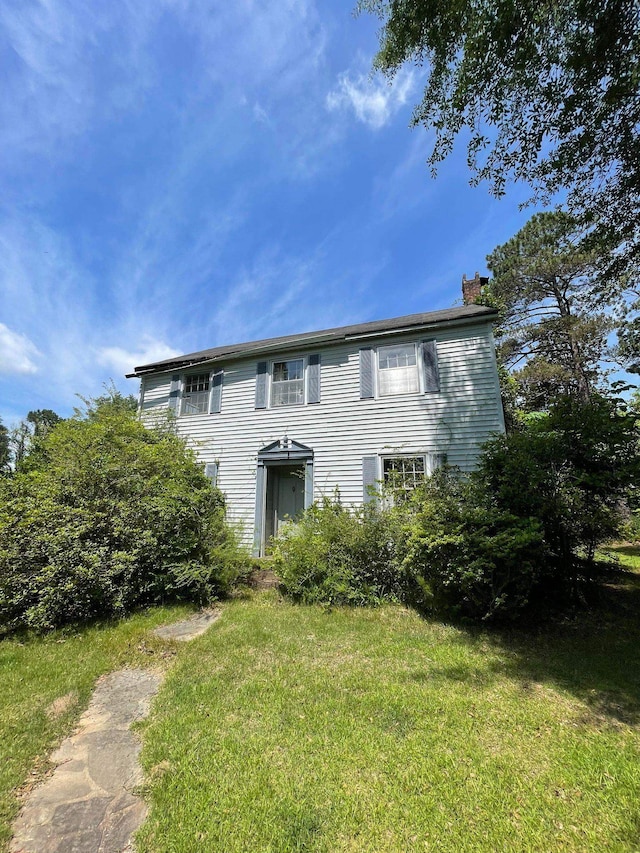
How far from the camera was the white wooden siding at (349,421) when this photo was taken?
27.8 ft

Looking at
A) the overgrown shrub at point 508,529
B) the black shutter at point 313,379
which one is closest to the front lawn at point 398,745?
the overgrown shrub at point 508,529

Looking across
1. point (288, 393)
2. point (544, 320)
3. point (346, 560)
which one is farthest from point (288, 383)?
point (544, 320)

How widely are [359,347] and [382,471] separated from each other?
11.1 feet

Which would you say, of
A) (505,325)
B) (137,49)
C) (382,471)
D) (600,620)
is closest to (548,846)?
(600,620)

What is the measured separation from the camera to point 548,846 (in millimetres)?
1858

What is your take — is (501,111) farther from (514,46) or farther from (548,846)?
(548,846)

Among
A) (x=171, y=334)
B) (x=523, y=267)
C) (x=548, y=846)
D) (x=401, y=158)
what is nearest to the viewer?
(x=548, y=846)

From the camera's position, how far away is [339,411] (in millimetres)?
9539

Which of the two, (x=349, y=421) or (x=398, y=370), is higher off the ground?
(x=398, y=370)

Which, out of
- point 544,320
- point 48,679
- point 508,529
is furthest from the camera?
point 544,320

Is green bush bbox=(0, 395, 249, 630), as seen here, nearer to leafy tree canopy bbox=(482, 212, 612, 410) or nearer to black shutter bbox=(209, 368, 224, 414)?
black shutter bbox=(209, 368, 224, 414)

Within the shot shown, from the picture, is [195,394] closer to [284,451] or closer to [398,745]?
[284,451]

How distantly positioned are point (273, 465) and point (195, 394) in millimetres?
3691

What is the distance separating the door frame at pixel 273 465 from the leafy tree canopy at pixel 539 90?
6675 mm
